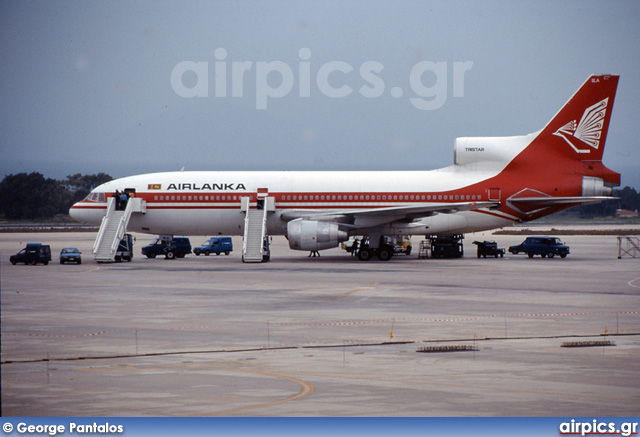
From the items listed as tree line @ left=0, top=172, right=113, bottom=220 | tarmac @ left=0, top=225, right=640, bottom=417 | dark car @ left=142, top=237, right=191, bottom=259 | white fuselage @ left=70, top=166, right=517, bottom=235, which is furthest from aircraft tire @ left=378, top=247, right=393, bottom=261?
tree line @ left=0, top=172, right=113, bottom=220

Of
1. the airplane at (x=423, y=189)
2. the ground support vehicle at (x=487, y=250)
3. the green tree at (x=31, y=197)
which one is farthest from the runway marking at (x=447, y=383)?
the green tree at (x=31, y=197)

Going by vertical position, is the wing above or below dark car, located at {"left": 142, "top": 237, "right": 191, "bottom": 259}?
above

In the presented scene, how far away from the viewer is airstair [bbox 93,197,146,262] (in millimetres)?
51594

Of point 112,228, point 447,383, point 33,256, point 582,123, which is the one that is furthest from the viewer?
point 582,123

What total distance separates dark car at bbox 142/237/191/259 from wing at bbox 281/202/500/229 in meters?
9.74

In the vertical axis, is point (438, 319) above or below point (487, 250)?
below

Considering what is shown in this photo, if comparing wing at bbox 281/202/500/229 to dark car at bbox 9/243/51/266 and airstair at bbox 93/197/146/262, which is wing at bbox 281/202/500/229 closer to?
airstair at bbox 93/197/146/262

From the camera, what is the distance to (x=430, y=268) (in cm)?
4762

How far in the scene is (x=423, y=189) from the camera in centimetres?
5481

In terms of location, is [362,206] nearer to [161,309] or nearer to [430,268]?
[430,268]

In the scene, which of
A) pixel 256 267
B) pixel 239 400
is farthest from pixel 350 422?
pixel 256 267

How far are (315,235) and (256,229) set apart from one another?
4.56 metres

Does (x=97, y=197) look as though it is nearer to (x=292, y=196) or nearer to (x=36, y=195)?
(x=292, y=196)

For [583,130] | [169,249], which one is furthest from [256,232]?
[583,130]
